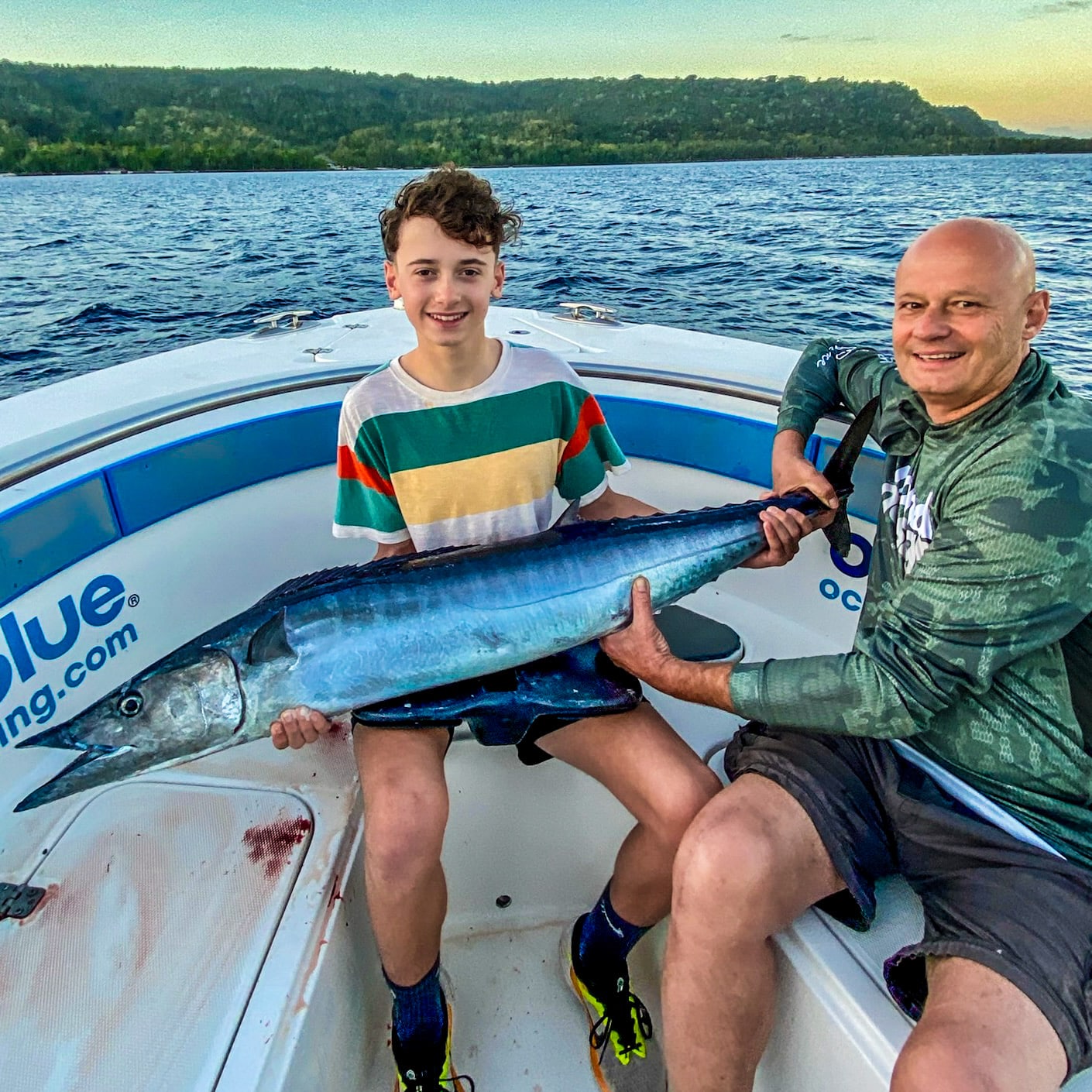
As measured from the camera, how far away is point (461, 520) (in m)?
1.79

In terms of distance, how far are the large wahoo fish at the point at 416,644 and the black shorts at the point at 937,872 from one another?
1.31 feet

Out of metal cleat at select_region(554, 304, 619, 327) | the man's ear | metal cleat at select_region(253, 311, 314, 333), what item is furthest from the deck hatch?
metal cleat at select_region(554, 304, 619, 327)

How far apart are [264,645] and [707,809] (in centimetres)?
89

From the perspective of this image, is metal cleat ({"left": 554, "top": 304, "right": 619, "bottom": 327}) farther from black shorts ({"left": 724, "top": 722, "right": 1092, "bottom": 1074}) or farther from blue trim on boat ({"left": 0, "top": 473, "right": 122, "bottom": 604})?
black shorts ({"left": 724, "top": 722, "right": 1092, "bottom": 1074})

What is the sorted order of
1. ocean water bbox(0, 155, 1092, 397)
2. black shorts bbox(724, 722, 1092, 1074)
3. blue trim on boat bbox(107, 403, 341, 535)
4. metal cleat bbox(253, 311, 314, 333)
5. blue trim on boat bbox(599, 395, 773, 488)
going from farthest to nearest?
ocean water bbox(0, 155, 1092, 397)
metal cleat bbox(253, 311, 314, 333)
blue trim on boat bbox(599, 395, 773, 488)
blue trim on boat bbox(107, 403, 341, 535)
black shorts bbox(724, 722, 1092, 1074)

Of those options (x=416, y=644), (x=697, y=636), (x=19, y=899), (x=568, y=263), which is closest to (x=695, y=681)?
(x=416, y=644)

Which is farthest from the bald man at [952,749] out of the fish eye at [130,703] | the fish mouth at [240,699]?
the fish eye at [130,703]

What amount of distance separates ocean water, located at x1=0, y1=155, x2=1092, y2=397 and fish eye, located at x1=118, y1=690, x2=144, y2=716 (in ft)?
4.88

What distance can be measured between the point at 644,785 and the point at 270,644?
2.58ft

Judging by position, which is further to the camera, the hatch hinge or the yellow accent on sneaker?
the hatch hinge

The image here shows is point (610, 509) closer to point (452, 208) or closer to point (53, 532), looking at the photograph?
point (452, 208)

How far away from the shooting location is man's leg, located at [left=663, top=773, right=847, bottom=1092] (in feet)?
4.00

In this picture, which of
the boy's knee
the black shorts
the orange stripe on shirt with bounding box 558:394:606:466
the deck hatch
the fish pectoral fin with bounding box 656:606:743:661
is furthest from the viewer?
the fish pectoral fin with bounding box 656:606:743:661

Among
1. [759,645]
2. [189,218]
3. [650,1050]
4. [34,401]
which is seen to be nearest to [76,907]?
[650,1050]
